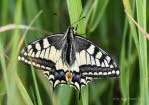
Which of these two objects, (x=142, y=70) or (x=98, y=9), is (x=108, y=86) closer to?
(x=98, y=9)

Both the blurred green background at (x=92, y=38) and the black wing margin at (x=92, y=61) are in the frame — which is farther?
the black wing margin at (x=92, y=61)

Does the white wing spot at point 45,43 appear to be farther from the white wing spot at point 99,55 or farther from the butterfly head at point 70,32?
the white wing spot at point 99,55

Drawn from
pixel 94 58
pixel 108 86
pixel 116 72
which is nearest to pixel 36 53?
pixel 94 58

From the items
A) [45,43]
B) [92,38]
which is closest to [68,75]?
[45,43]

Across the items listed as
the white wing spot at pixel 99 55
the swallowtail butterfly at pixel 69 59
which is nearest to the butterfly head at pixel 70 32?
the swallowtail butterfly at pixel 69 59

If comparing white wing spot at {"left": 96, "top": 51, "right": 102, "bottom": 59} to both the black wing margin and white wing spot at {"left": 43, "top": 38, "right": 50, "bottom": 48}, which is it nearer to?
the black wing margin
